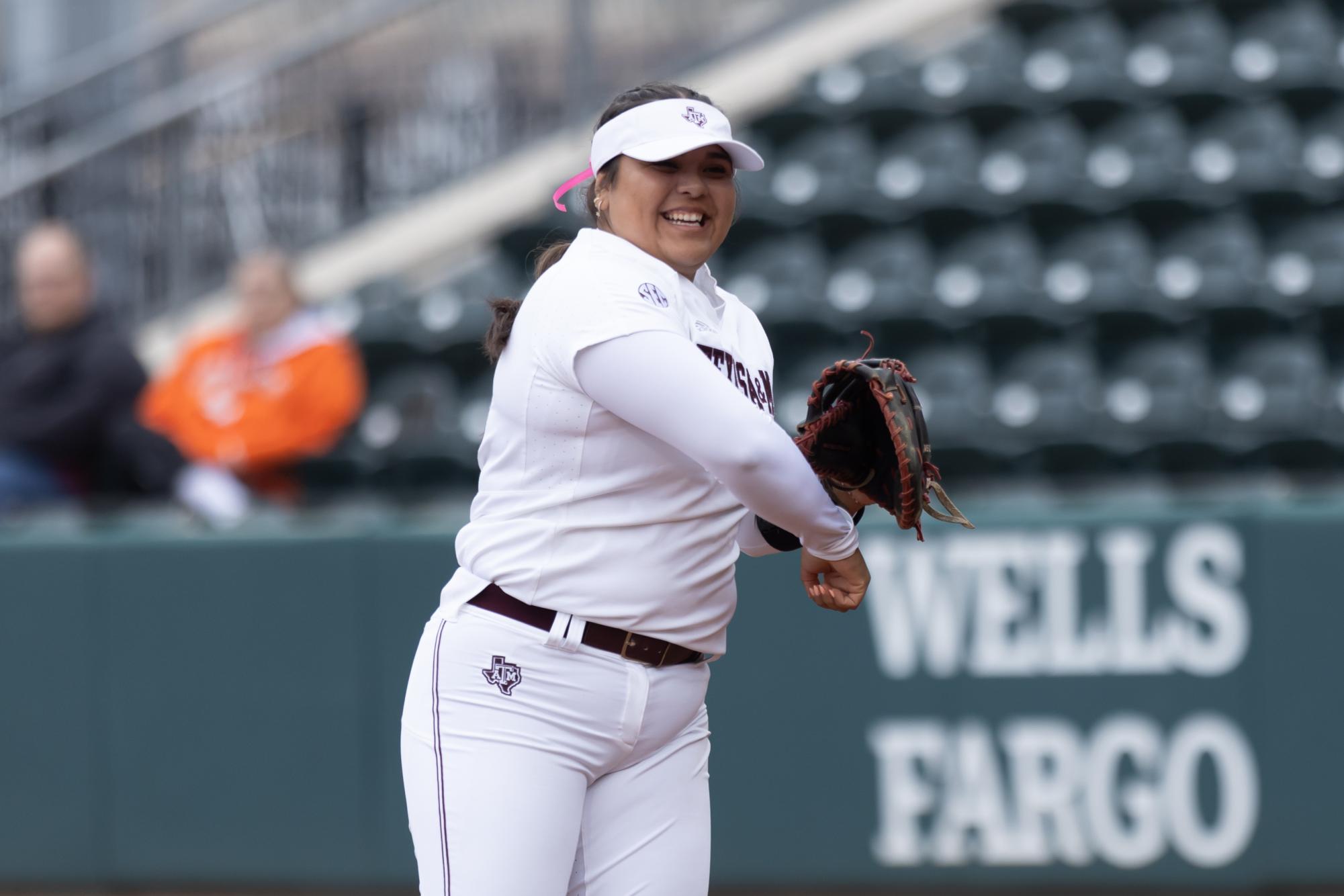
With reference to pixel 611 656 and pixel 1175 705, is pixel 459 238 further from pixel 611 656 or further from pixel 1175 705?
pixel 611 656

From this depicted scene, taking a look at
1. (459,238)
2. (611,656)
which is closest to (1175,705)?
(611,656)

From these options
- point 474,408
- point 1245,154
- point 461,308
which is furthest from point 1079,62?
point 474,408

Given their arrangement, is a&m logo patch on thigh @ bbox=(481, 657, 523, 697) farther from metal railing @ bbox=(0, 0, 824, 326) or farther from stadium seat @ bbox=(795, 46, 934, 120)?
stadium seat @ bbox=(795, 46, 934, 120)

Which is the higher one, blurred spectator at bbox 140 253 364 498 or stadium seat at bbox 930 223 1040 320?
stadium seat at bbox 930 223 1040 320

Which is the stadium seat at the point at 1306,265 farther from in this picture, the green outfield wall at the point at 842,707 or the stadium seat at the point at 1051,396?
the green outfield wall at the point at 842,707

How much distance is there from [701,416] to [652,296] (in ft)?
0.68

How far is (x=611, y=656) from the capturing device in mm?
2318

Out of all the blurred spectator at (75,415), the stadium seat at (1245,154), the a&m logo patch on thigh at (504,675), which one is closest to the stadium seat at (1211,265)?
the stadium seat at (1245,154)

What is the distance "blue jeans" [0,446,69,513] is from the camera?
5531 mm

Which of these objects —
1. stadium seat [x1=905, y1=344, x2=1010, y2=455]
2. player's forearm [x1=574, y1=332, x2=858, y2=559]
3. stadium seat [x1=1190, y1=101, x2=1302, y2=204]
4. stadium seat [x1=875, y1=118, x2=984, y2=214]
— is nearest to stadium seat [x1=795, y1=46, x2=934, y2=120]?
stadium seat [x1=875, y1=118, x2=984, y2=214]

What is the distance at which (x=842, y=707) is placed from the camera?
4852 mm

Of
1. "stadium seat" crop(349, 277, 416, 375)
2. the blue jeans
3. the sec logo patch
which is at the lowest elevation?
the blue jeans

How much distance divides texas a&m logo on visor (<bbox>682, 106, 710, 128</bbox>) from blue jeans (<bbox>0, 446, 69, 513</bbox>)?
3.94 m

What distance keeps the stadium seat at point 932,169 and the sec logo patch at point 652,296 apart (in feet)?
15.6
